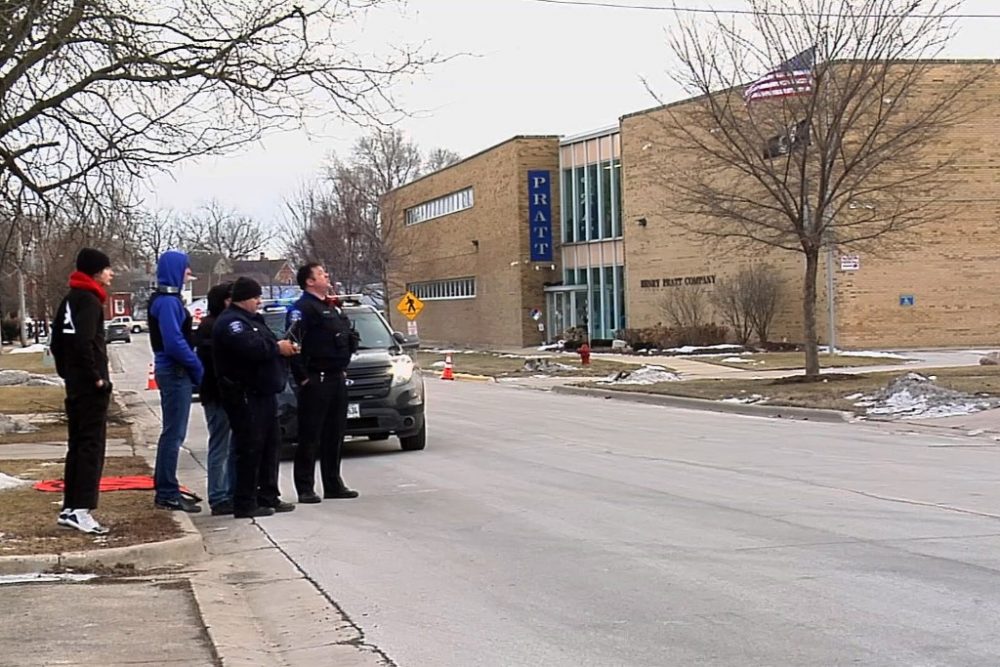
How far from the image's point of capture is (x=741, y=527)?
9438 millimetres

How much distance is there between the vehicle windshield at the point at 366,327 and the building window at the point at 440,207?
155ft

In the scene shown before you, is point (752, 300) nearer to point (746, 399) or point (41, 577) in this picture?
point (746, 399)

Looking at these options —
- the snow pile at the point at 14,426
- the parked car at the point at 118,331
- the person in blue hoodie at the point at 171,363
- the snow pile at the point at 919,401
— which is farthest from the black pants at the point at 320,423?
the parked car at the point at 118,331

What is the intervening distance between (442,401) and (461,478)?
12.9m

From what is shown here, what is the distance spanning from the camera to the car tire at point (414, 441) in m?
15.6

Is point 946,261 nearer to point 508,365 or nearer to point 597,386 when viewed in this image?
point 508,365

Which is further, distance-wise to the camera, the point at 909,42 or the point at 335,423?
the point at 909,42

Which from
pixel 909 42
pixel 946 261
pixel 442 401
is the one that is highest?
pixel 909 42

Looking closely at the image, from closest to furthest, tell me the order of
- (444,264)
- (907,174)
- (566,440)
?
1. (566,440)
2. (907,174)
3. (444,264)

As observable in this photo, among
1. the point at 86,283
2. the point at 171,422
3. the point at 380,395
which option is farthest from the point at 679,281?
the point at 86,283

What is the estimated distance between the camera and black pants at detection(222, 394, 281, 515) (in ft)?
33.6

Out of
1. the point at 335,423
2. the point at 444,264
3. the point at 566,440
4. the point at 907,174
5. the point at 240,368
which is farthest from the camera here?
the point at 444,264

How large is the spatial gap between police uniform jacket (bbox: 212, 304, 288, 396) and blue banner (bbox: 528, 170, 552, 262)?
46367 millimetres

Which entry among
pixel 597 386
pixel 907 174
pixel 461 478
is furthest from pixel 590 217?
pixel 461 478
